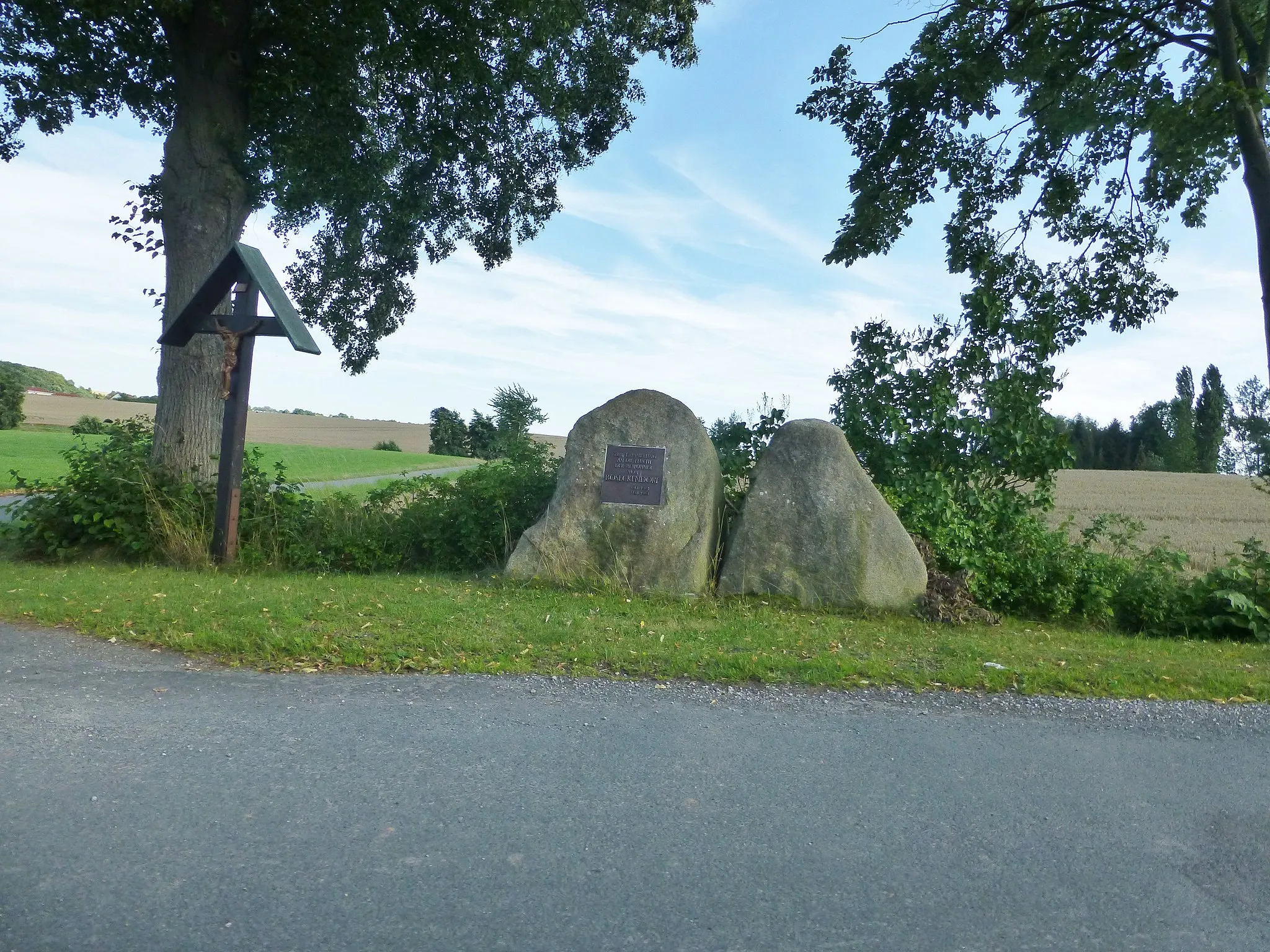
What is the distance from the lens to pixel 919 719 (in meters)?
5.70

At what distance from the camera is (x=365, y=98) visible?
45.5ft

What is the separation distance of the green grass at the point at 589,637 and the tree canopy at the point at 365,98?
6.41 m

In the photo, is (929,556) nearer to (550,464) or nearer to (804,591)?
(804,591)

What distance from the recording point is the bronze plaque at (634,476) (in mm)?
10312

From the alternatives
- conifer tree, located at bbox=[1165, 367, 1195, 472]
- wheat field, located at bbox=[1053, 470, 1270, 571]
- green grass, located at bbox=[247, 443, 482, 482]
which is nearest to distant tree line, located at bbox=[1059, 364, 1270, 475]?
conifer tree, located at bbox=[1165, 367, 1195, 472]

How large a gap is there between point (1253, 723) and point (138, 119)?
52.2 feet

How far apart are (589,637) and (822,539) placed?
11.1 feet

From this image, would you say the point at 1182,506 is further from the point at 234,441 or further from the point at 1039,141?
the point at 234,441

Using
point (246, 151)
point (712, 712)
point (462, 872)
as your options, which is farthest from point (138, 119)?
point (462, 872)

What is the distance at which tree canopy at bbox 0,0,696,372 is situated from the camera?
492 inches

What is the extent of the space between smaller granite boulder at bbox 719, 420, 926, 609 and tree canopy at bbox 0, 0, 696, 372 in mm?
7511

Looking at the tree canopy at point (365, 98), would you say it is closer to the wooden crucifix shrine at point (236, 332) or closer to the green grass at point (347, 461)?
the wooden crucifix shrine at point (236, 332)

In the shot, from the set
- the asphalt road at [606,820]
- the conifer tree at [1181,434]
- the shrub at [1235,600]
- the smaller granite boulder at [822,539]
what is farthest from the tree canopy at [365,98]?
the conifer tree at [1181,434]

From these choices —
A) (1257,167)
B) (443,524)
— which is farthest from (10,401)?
(1257,167)
